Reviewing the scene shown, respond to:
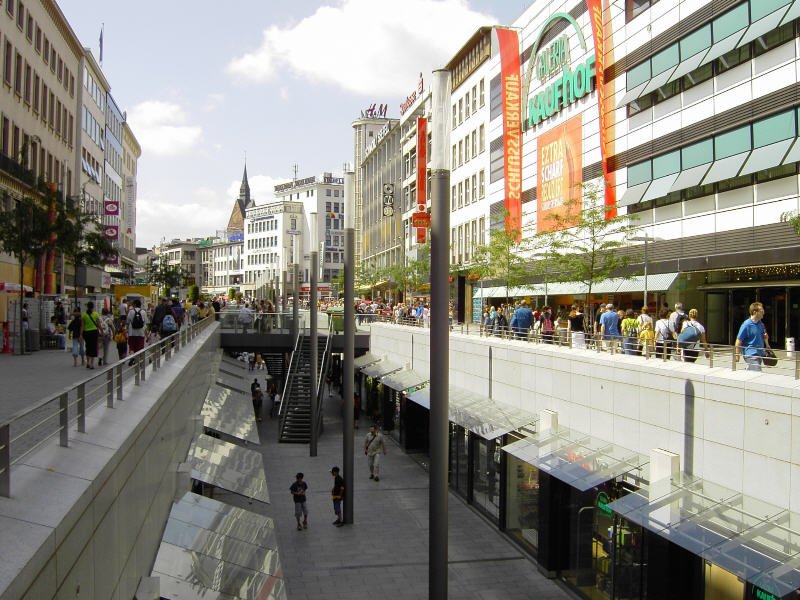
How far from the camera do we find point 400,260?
3312 inches

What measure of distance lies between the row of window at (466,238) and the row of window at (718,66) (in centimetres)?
2095

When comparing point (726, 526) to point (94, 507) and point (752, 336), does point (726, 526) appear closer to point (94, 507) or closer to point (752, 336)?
point (752, 336)

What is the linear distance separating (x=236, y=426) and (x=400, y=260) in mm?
62329

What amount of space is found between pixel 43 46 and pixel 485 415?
37.9 meters

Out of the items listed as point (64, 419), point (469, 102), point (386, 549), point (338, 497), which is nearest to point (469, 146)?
point (469, 102)

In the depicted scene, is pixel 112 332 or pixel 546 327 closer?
pixel 546 327

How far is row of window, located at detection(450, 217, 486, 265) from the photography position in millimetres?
55438

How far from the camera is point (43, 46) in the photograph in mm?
45531

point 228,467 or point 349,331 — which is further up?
point 349,331

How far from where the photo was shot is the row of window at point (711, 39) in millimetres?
25594

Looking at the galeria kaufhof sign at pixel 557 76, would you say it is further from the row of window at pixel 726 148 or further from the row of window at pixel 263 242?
the row of window at pixel 263 242

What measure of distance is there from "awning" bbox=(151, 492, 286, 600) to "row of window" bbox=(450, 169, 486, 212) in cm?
4276

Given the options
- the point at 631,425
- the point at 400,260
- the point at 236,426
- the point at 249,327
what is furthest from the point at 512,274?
the point at 400,260

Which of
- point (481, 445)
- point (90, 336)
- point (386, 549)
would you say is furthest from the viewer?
point (481, 445)
